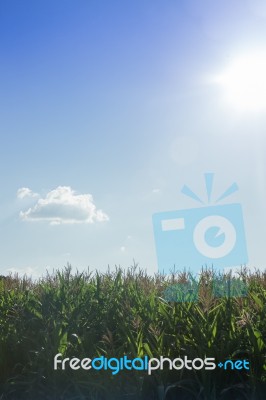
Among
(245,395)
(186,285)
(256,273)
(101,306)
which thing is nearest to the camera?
(245,395)

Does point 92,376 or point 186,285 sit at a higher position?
point 186,285

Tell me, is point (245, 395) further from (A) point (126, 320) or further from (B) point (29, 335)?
(B) point (29, 335)

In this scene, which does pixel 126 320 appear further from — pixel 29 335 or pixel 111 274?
pixel 111 274

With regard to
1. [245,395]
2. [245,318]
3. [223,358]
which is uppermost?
[245,318]

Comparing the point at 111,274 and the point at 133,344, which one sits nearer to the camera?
the point at 133,344

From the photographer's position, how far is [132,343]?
19.5 ft

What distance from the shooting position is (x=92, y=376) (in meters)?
6.09

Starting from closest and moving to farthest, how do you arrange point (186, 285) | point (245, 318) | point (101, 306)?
1. point (245, 318)
2. point (101, 306)
3. point (186, 285)

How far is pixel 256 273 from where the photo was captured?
11.2 meters

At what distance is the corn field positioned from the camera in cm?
581

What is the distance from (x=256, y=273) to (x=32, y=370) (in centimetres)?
596

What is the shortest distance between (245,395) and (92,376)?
174 centimetres

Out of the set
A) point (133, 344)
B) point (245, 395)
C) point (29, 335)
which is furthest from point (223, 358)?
point (29, 335)

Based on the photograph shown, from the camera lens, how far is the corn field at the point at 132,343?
5.81 meters
